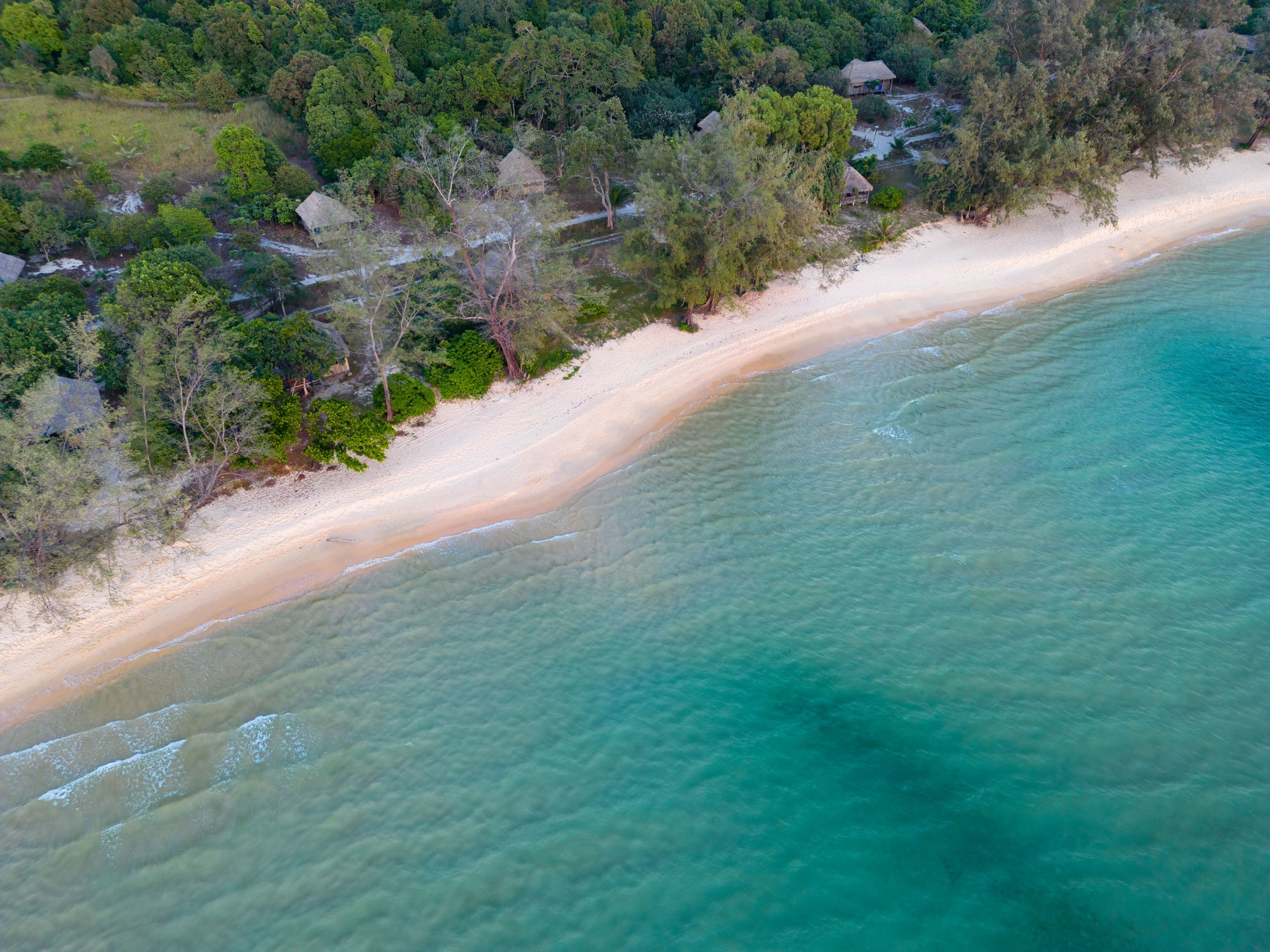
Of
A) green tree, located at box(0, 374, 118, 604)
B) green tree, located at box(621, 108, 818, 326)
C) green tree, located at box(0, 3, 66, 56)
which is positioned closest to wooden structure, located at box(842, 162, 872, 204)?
green tree, located at box(621, 108, 818, 326)

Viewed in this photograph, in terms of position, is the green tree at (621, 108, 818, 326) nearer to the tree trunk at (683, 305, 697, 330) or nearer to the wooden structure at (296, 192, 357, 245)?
the tree trunk at (683, 305, 697, 330)

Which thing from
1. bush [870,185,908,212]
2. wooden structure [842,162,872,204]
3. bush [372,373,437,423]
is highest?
wooden structure [842,162,872,204]

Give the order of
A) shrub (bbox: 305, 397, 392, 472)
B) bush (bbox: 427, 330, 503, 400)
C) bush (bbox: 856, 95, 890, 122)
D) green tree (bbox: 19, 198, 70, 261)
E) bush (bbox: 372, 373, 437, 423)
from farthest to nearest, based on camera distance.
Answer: bush (bbox: 856, 95, 890, 122) → green tree (bbox: 19, 198, 70, 261) → bush (bbox: 427, 330, 503, 400) → bush (bbox: 372, 373, 437, 423) → shrub (bbox: 305, 397, 392, 472)

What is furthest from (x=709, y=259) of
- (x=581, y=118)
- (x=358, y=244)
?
(x=581, y=118)

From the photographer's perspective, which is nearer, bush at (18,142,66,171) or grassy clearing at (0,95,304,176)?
bush at (18,142,66,171)

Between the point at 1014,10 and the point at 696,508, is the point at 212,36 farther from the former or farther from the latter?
the point at 1014,10

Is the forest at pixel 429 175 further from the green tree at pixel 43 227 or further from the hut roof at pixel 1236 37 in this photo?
the hut roof at pixel 1236 37

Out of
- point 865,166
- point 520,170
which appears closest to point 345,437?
point 520,170
